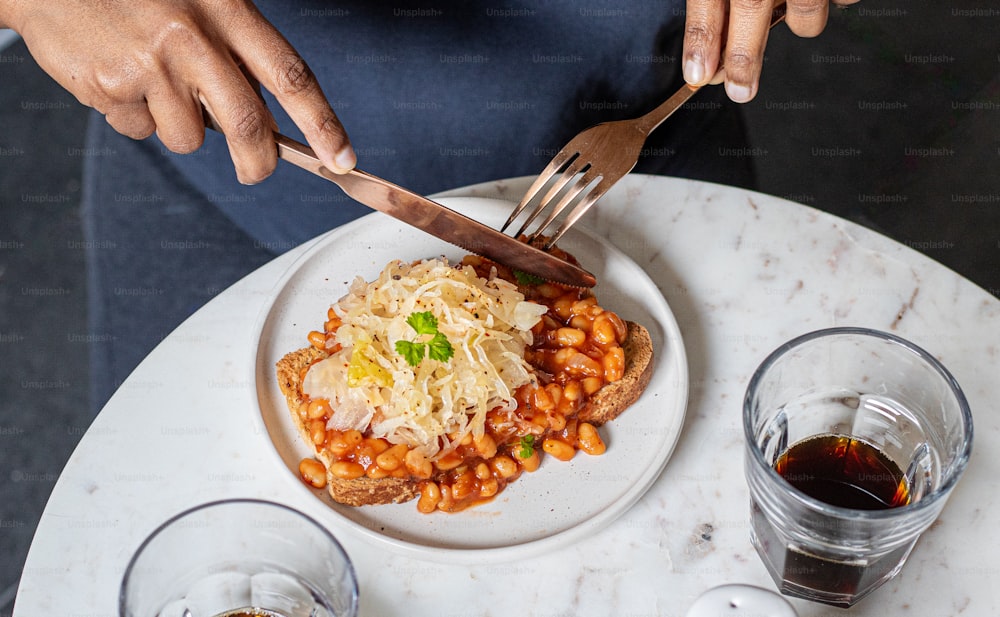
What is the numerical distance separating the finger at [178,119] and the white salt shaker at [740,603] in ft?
4.38

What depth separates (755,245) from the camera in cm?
236

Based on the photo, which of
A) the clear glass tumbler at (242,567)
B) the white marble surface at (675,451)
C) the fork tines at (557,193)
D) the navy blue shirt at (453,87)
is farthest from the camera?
the navy blue shirt at (453,87)

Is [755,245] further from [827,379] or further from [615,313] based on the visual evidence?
[827,379]

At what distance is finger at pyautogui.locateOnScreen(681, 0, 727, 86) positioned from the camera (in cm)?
197

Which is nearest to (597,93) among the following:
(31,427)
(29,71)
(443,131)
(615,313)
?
(443,131)

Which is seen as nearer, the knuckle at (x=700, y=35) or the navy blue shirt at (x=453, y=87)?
the knuckle at (x=700, y=35)

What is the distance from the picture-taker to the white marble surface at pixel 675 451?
182 centimetres

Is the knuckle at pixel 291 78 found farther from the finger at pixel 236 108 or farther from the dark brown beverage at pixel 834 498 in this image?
the dark brown beverage at pixel 834 498

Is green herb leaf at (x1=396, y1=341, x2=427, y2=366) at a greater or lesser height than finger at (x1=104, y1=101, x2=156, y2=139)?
lesser

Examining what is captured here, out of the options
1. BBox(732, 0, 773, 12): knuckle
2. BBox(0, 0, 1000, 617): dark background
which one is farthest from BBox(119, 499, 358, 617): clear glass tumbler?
BBox(0, 0, 1000, 617): dark background

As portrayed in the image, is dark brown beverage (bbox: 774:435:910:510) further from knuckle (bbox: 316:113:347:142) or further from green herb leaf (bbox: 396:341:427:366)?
knuckle (bbox: 316:113:347:142)

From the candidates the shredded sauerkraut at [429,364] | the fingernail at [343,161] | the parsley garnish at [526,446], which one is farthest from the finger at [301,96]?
the parsley garnish at [526,446]

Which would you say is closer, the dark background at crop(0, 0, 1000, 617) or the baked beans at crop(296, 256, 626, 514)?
the baked beans at crop(296, 256, 626, 514)

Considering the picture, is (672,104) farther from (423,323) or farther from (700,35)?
(423,323)
